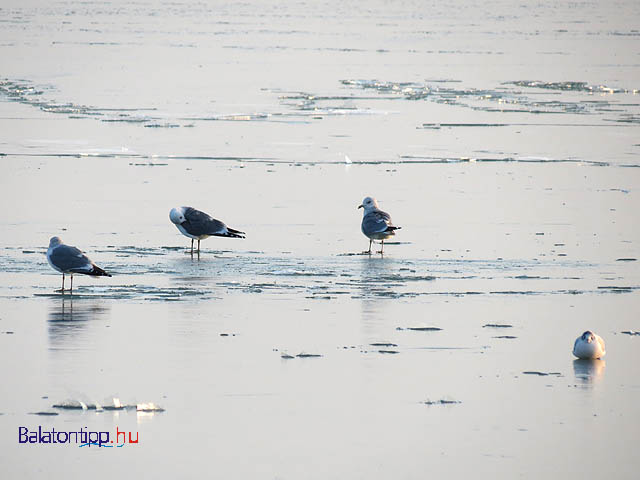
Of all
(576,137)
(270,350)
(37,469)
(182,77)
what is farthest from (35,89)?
(37,469)

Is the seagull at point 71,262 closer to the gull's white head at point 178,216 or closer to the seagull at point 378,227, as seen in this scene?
the gull's white head at point 178,216

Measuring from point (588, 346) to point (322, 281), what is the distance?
3592mm

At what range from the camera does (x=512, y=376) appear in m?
9.48

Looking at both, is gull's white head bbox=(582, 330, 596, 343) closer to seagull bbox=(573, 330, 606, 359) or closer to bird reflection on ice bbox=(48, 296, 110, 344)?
seagull bbox=(573, 330, 606, 359)

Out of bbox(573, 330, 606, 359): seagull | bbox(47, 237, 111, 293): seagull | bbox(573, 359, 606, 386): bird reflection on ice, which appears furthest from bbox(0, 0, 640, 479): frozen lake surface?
bbox(47, 237, 111, 293): seagull

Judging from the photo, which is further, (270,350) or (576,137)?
(576,137)

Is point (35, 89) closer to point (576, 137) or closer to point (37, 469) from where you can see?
point (576, 137)

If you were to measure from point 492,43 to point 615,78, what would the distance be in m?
13.8

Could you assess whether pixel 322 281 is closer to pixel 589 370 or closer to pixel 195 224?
pixel 195 224

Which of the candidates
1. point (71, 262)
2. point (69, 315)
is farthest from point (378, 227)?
point (69, 315)

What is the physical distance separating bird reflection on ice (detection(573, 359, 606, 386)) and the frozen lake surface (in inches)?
1.1

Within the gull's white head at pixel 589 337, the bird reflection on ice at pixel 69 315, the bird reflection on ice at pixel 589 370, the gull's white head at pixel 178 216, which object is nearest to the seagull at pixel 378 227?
the gull's white head at pixel 178 216

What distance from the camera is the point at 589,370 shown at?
969 cm

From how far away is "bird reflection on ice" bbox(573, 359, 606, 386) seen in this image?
9430 mm
